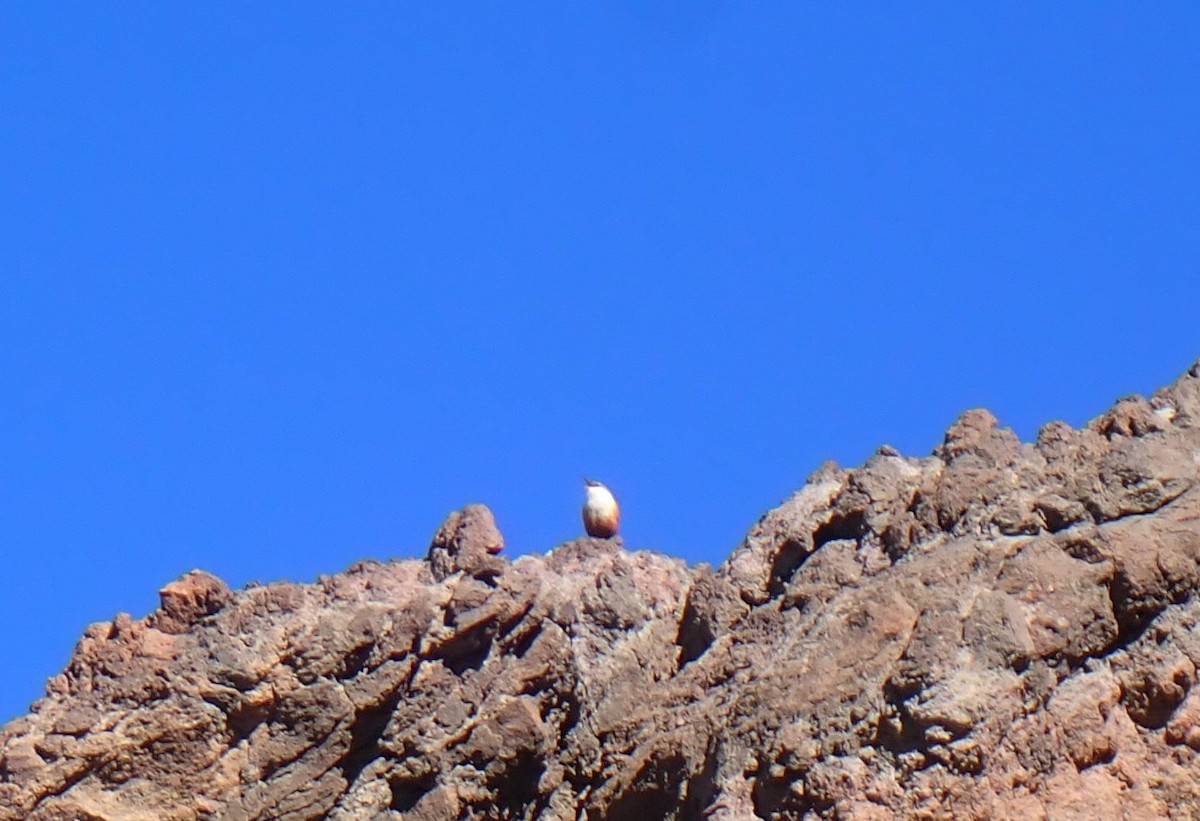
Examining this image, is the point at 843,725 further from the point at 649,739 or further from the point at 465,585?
the point at 465,585

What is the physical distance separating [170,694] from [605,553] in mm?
2499

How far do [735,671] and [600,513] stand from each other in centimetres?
626

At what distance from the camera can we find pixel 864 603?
7.86 meters

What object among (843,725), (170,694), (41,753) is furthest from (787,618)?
(41,753)

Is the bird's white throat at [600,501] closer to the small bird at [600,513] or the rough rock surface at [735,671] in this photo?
the small bird at [600,513]

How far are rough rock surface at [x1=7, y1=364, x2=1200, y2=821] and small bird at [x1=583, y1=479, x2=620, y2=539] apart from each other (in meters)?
4.26

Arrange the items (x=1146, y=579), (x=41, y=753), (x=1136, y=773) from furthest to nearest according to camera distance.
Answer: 1. (x=41, y=753)
2. (x=1146, y=579)
3. (x=1136, y=773)

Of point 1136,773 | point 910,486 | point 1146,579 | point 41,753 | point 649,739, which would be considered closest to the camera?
point 1136,773

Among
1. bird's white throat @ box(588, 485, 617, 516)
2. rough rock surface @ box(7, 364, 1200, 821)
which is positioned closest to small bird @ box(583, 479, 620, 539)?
bird's white throat @ box(588, 485, 617, 516)

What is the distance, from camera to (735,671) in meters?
8.40

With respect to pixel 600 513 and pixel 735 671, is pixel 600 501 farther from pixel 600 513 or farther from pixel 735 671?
pixel 735 671

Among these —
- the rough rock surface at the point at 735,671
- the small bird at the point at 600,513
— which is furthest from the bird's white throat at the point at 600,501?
the rough rock surface at the point at 735,671

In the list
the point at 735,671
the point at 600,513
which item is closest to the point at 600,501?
the point at 600,513

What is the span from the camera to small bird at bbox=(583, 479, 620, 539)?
1456 cm
